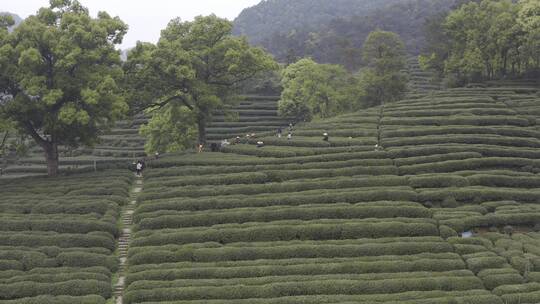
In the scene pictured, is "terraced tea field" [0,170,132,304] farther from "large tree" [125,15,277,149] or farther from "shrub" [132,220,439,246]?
"large tree" [125,15,277,149]

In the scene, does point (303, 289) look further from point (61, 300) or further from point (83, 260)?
point (83, 260)

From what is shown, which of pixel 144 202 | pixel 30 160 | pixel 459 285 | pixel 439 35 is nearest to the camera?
pixel 459 285

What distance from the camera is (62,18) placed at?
39.7 meters

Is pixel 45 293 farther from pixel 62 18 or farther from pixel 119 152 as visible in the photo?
pixel 119 152

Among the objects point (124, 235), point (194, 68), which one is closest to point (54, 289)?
point (124, 235)

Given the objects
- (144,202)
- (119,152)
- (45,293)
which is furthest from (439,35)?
(45,293)

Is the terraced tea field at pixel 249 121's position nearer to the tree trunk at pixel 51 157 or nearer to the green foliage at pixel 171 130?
the green foliage at pixel 171 130

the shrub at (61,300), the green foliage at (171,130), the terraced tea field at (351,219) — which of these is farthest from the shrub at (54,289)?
the green foliage at (171,130)

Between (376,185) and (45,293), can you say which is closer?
(45,293)

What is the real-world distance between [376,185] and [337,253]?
9.91 meters

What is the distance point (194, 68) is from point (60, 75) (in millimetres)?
13632

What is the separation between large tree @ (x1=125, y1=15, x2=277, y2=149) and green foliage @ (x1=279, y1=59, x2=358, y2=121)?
17.2 m

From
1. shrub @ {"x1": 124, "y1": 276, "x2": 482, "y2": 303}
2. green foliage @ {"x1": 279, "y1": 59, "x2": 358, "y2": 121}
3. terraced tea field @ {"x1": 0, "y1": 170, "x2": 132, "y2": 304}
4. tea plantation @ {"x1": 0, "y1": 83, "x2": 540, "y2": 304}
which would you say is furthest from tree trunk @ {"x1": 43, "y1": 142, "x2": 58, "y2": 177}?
green foliage @ {"x1": 279, "y1": 59, "x2": 358, "y2": 121}

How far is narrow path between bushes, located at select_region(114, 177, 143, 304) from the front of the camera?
26.3 metres
